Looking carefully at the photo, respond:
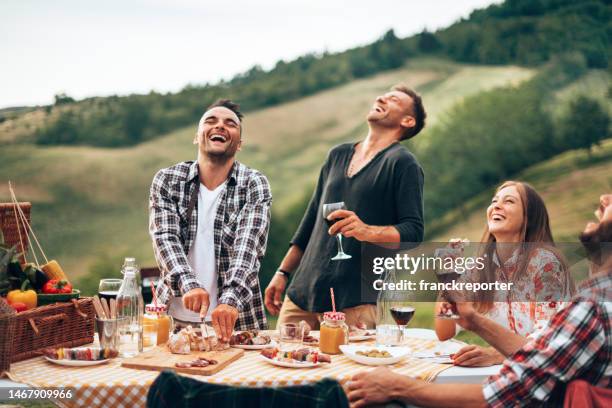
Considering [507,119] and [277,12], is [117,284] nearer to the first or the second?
[277,12]

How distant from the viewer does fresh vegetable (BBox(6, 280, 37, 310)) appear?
257cm

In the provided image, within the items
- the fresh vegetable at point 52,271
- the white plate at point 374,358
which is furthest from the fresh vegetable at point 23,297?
the white plate at point 374,358

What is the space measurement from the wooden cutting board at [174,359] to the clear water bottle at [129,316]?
0.07 metres

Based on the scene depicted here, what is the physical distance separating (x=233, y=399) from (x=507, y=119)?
514 inches

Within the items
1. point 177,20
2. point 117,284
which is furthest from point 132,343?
point 177,20

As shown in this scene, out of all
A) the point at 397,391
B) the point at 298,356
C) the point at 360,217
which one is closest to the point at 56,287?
the point at 298,356

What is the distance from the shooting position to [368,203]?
11.5 feet

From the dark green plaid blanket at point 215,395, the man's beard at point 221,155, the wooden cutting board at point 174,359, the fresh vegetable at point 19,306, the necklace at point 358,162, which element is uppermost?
the man's beard at point 221,155

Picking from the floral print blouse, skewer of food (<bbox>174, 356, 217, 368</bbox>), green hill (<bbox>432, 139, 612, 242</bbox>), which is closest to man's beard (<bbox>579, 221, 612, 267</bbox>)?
the floral print blouse

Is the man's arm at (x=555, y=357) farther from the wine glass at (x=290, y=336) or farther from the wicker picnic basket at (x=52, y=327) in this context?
the wicker picnic basket at (x=52, y=327)

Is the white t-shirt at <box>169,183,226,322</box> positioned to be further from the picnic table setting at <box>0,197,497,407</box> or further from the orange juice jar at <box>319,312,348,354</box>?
the orange juice jar at <box>319,312,348,354</box>

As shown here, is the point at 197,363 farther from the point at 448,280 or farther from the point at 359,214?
the point at 359,214

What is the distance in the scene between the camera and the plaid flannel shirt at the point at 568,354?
5.81ft

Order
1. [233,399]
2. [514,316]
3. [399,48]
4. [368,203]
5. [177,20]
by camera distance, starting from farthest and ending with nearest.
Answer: [399,48], [177,20], [368,203], [514,316], [233,399]
